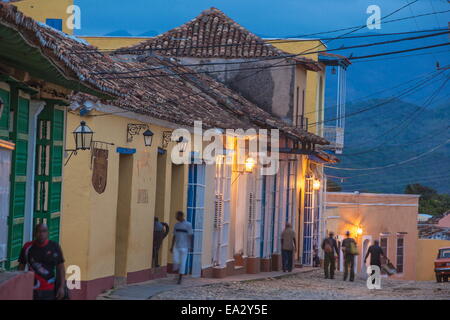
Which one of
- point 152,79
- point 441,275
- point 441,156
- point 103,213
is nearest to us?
point 103,213

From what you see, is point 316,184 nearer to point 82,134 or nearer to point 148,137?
point 148,137

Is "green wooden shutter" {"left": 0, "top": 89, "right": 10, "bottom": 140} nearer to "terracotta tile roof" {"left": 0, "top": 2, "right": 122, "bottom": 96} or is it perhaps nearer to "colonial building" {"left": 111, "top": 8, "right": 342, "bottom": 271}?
"terracotta tile roof" {"left": 0, "top": 2, "right": 122, "bottom": 96}

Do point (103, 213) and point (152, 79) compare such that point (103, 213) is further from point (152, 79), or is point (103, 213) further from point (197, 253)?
point (152, 79)

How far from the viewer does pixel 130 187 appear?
19234 millimetres

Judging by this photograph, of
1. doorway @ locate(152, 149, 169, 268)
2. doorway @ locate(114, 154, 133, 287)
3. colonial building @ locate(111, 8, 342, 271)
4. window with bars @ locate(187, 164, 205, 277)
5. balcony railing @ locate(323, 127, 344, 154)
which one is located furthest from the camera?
balcony railing @ locate(323, 127, 344, 154)

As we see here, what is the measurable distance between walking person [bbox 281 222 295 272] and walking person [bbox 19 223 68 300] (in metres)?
17.6

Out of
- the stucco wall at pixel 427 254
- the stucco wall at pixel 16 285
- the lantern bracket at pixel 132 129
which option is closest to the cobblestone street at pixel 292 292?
the lantern bracket at pixel 132 129

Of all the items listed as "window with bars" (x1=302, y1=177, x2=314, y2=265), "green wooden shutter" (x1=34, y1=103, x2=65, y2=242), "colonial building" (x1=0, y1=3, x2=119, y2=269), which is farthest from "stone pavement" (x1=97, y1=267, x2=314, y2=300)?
"window with bars" (x1=302, y1=177, x2=314, y2=265)

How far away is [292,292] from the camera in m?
20.9

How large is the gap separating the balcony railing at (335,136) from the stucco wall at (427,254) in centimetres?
827

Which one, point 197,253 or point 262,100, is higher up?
point 262,100

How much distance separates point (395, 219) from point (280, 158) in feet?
50.8

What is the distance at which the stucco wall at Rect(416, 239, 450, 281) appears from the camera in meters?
46.6
